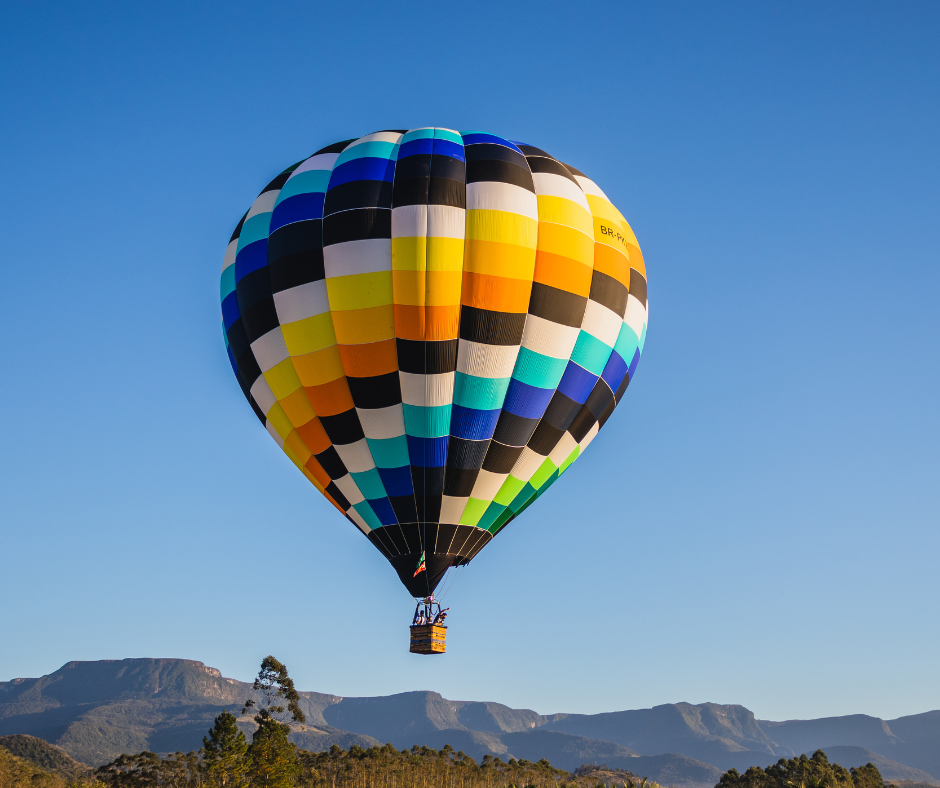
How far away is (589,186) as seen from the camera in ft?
85.7

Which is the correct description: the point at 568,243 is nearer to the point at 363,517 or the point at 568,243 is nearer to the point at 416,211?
the point at 416,211

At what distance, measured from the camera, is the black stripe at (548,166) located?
24.8m

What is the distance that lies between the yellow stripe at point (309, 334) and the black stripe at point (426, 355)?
1813mm

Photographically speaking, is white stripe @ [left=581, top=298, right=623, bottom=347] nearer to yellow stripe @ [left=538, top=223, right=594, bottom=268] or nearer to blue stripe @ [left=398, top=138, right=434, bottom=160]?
yellow stripe @ [left=538, top=223, right=594, bottom=268]

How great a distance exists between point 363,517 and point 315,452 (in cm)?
210

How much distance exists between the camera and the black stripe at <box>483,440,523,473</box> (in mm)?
23109

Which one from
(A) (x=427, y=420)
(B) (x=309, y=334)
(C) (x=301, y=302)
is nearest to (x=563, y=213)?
(A) (x=427, y=420)

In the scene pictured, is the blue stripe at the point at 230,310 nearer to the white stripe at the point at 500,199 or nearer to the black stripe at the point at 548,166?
the white stripe at the point at 500,199

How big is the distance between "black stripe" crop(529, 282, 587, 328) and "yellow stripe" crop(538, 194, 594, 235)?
5.88 feet

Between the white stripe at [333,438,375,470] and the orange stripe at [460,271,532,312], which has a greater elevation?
the orange stripe at [460,271,532,312]

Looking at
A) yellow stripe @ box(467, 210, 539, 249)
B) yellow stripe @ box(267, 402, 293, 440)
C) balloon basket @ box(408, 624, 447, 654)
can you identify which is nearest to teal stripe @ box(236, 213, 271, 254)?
yellow stripe @ box(267, 402, 293, 440)

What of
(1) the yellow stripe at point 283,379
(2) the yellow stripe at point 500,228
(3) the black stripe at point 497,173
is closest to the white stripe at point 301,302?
(1) the yellow stripe at point 283,379

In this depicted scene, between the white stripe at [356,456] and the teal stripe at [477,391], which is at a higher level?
the teal stripe at [477,391]

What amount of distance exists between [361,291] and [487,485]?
5.65m
